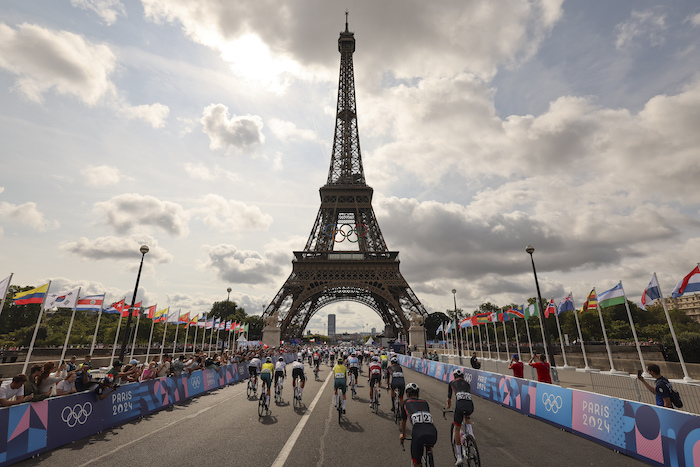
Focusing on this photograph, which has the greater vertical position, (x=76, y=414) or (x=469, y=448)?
(x=76, y=414)

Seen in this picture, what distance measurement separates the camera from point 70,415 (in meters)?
9.14

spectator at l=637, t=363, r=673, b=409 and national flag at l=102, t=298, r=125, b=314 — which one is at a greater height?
national flag at l=102, t=298, r=125, b=314

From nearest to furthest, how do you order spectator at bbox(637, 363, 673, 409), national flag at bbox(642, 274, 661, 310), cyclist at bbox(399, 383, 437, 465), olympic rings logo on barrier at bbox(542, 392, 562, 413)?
cyclist at bbox(399, 383, 437, 465) < spectator at bbox(637, 363, 673, 409) < olympic rings logo on barrier at bbox(542, 392, 562, 413) < national flag at bbox(642, 274, 661, 310)

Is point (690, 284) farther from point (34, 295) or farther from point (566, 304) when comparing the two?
point (34, 295)

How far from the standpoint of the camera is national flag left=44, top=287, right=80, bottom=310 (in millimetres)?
19688

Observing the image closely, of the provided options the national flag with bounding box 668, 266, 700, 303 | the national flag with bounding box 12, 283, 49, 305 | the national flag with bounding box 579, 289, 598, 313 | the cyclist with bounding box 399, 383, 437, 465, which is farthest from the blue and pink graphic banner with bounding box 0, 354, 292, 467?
the national flag with bounding box 579, 289, 598, 313

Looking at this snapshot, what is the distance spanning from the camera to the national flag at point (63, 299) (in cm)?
1969

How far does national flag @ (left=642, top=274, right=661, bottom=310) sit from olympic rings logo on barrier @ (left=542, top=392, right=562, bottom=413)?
9.69 m

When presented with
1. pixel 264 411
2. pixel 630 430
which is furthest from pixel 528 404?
pixel 264 411

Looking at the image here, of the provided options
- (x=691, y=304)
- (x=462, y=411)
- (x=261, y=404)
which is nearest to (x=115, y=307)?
(x=261, y=404)

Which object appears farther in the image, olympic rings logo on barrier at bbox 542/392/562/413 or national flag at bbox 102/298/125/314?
national flag at bbox 102/298/125/314

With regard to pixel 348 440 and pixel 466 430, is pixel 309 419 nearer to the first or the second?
pixel 348 440

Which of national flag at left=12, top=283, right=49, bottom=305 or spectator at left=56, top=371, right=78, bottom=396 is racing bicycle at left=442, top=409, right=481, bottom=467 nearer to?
spectator at left=56, top=371, right=78, bottom=396

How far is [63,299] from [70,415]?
14558mm
